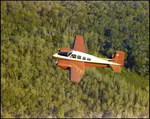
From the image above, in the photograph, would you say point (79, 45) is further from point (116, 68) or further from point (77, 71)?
point (116, 68)

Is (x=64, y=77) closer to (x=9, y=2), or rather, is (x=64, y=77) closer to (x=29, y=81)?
(x=29, y=81)

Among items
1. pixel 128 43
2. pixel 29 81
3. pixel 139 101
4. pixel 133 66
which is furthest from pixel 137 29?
pixel 29 81

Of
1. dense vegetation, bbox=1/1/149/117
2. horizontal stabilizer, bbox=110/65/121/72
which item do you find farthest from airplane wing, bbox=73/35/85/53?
dense vegetation, bbox=1/1/149/117

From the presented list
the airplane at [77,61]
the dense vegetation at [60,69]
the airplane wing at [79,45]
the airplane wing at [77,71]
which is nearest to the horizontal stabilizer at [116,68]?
the airplane at [77,61]

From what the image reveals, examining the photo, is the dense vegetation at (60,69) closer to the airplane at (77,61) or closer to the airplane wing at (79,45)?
the airplane wing at (79,45)

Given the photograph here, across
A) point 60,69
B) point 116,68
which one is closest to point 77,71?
point 116,68
